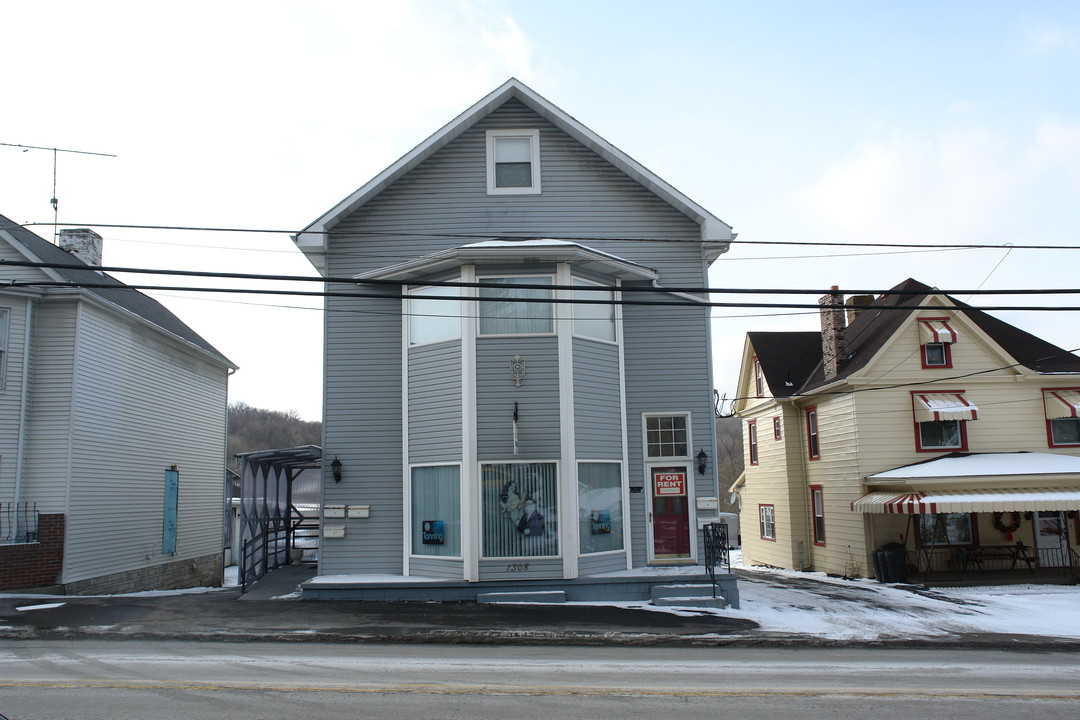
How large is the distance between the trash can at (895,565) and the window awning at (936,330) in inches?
221

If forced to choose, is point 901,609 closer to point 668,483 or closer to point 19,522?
point 668,483

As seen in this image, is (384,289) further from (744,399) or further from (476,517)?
(744,399)

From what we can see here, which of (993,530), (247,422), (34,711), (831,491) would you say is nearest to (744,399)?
(831,491)

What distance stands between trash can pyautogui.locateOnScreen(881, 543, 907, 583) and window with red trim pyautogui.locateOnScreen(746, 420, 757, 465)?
9.63 metres

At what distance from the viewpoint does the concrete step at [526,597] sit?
551 inches

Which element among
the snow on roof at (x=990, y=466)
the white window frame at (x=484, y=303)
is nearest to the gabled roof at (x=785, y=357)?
the snow on roof at (x=990, y=466)

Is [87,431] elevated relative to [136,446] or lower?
elevated

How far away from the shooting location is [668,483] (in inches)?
620

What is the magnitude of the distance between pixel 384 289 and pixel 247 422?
296ft

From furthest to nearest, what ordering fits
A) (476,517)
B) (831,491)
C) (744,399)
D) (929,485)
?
(744,399)
(831,491)
(929,485)
(476,517)

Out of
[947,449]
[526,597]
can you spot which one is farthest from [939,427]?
[526,597]

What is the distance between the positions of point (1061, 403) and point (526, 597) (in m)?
16.3

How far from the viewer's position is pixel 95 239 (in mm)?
22453

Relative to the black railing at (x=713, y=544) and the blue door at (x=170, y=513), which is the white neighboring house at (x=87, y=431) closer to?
the blue door at (x=170, y=513)
